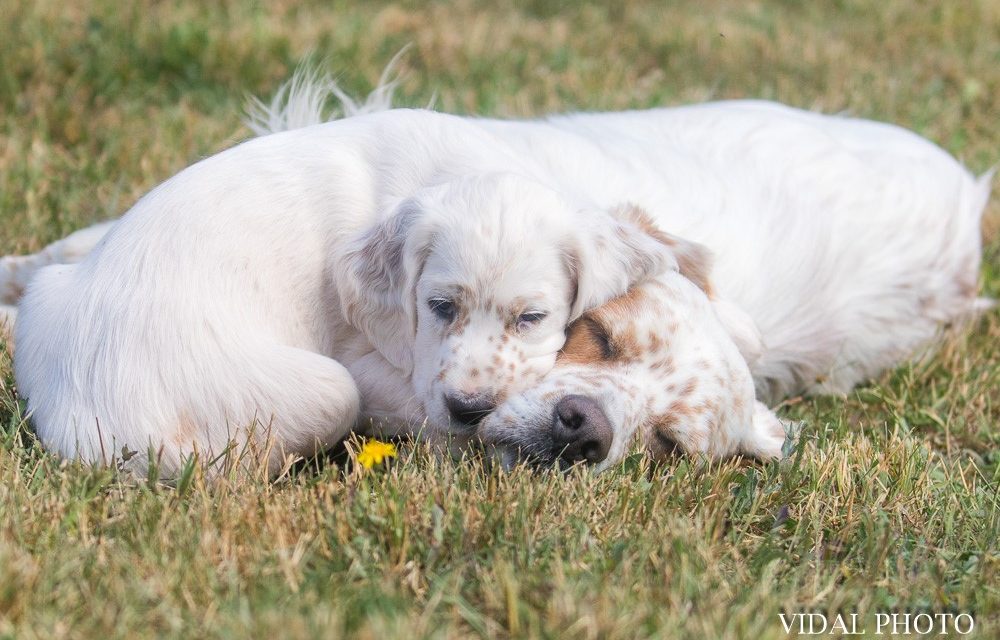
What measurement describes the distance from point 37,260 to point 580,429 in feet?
7.17

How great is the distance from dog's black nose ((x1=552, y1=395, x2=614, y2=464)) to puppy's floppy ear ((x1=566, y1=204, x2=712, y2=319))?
285 millimetres

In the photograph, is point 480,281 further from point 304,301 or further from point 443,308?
point 304,301

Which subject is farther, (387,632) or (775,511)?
(775,511)

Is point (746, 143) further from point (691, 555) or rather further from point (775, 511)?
point (691, 555)

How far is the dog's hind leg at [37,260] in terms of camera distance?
4.02 metres

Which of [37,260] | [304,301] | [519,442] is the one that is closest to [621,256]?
[519,442]

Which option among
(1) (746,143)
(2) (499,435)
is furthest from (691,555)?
(1) (746,143)

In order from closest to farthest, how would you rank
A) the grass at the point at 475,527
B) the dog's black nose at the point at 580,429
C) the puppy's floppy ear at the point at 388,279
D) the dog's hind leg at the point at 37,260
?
1. the grass at the point at 475,527
2. the dog's black nose at the point at 580,429
3. the puppy's floppy ear at the point at 388,279
4. the dog's hind leg at the point at 37,260

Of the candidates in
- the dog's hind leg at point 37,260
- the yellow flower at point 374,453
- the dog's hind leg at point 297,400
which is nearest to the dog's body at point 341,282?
the dog's hind leg at point 297,400

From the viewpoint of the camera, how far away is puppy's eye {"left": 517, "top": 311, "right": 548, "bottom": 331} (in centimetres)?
298

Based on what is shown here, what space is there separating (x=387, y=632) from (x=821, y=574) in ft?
3.64

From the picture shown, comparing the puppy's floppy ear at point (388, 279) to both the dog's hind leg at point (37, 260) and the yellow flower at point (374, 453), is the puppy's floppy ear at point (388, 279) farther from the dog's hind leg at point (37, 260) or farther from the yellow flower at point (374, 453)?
the dog's hind leg at point (37, 260)

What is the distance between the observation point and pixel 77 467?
2.79 meters

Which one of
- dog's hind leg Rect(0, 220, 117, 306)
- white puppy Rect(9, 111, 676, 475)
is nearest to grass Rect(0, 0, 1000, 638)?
white puppy Rect(9, 111, 676, 475)
